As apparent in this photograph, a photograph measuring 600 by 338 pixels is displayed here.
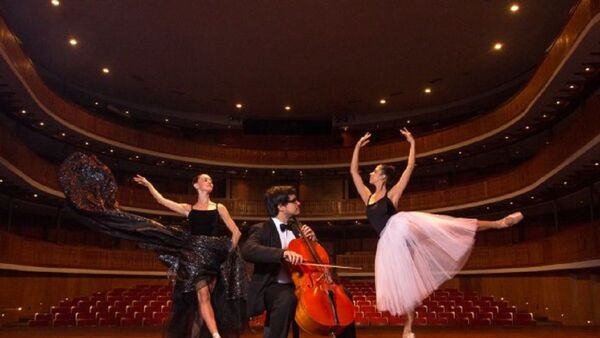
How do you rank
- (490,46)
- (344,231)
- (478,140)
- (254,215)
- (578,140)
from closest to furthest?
(578,140), (490,46), (478,140), (254,215), (344,231)

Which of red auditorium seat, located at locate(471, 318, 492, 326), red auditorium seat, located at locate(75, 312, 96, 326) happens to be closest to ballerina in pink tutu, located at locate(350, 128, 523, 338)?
red auditorium seat, located at locate(471, 318, 492, 326)

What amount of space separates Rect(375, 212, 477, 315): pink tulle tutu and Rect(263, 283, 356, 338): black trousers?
89 centimetres

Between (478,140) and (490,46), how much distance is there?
4.03 meters

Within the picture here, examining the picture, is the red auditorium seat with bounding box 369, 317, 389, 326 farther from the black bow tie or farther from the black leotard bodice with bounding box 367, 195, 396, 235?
the black bow tie

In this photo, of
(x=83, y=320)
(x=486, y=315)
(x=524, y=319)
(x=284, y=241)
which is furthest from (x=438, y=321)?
(x=284, y=241)

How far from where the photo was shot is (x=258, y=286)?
162 inches

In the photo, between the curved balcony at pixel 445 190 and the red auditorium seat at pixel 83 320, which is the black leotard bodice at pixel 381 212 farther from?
the red auditorium seat at pixel 83 320

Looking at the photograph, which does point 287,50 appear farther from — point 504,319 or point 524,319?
point 524,319

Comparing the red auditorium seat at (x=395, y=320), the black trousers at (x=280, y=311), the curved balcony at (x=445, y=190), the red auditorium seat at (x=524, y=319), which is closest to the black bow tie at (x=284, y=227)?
the black trousers at (x=280, y=311)

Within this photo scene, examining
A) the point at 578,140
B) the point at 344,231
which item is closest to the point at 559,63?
the point at 578,140

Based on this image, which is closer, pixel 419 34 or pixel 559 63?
pixel 559 63

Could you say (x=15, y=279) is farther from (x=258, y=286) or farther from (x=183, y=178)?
(x=258, y=286)

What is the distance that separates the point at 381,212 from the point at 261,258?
1.63 meters

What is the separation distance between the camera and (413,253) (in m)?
4.99
